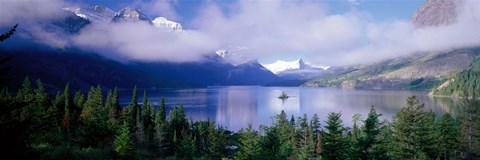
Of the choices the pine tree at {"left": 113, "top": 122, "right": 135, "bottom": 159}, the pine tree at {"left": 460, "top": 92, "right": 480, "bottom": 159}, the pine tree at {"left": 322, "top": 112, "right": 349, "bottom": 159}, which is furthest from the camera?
the pine tree at {"left": 460, "top": 92, "right": 480, "bottom": 159}

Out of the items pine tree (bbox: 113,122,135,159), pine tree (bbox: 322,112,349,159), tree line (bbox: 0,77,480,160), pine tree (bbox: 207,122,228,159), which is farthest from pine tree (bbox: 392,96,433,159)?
pine tree (bbox: 207,122,228,159)

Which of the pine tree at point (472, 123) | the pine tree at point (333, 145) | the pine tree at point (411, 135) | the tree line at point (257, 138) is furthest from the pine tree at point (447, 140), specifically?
the pine tree at point (333, 145)

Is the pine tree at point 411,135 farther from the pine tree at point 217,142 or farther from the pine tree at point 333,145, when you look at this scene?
the pine tree at point 217,142

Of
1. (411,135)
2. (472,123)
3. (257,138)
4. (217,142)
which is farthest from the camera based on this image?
(217,142)

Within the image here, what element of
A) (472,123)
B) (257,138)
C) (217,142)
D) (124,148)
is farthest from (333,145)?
(217,142)

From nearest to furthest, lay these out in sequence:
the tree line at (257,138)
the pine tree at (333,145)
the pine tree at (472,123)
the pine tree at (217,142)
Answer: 1. the tree line at (257,138)
2. the pine tree at (333,145)
3. the pine tree at (472,123)
4. the pine tree at (217,142)

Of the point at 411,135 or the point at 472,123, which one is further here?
the point at 472,123

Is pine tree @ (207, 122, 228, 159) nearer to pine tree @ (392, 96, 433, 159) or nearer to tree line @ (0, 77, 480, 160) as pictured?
tree line @ (0, 77, 480, 160)

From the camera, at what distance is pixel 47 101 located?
3322 inches

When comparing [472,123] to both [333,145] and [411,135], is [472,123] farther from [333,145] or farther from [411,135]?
[333,145]

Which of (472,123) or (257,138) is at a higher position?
(472,123)

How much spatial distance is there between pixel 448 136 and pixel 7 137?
5938cm

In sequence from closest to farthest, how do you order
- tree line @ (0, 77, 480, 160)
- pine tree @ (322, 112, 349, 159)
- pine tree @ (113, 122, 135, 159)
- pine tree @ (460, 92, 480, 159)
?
tree line @ (0, 77, 480, 160) < pine tree @ (322, 112, 349, 159) < pine tree @ (113, 122, 135, 159) < pine tree @ (460, 92, 480, 159)

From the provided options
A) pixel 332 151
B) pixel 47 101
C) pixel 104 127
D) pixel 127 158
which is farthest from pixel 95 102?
pixel 332 151
